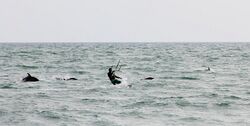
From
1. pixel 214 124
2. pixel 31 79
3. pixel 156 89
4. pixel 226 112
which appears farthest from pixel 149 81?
pixel 214 124

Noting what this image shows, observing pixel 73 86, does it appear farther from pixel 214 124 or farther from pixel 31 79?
pixel 214 124

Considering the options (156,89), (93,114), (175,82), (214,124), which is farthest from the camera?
(175,82)

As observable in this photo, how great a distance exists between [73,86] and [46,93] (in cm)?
419

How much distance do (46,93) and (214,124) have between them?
12074 millimetres

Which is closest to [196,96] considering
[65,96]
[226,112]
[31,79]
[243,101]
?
[243,101]

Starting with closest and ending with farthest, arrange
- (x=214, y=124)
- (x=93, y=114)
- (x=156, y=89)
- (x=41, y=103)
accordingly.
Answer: (x=214, y=124) < (x=93, y=114) < (x=41, y=103) < (x=156, y=89)

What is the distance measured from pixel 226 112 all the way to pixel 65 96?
939cm

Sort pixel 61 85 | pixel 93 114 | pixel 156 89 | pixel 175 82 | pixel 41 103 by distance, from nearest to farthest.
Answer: pixel 93 114 < pixel 41 103 < pixel 156 89 < pixel 61 85 < pixel 175 82

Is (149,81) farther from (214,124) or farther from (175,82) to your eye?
(214,124)

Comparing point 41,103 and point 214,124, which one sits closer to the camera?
point 214,124

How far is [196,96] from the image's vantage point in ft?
80.2

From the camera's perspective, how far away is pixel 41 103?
21.7 m

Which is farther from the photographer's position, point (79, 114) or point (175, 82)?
point (175, 82)

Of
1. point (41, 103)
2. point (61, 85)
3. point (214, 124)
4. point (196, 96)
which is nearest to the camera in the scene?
point (214, 124)
